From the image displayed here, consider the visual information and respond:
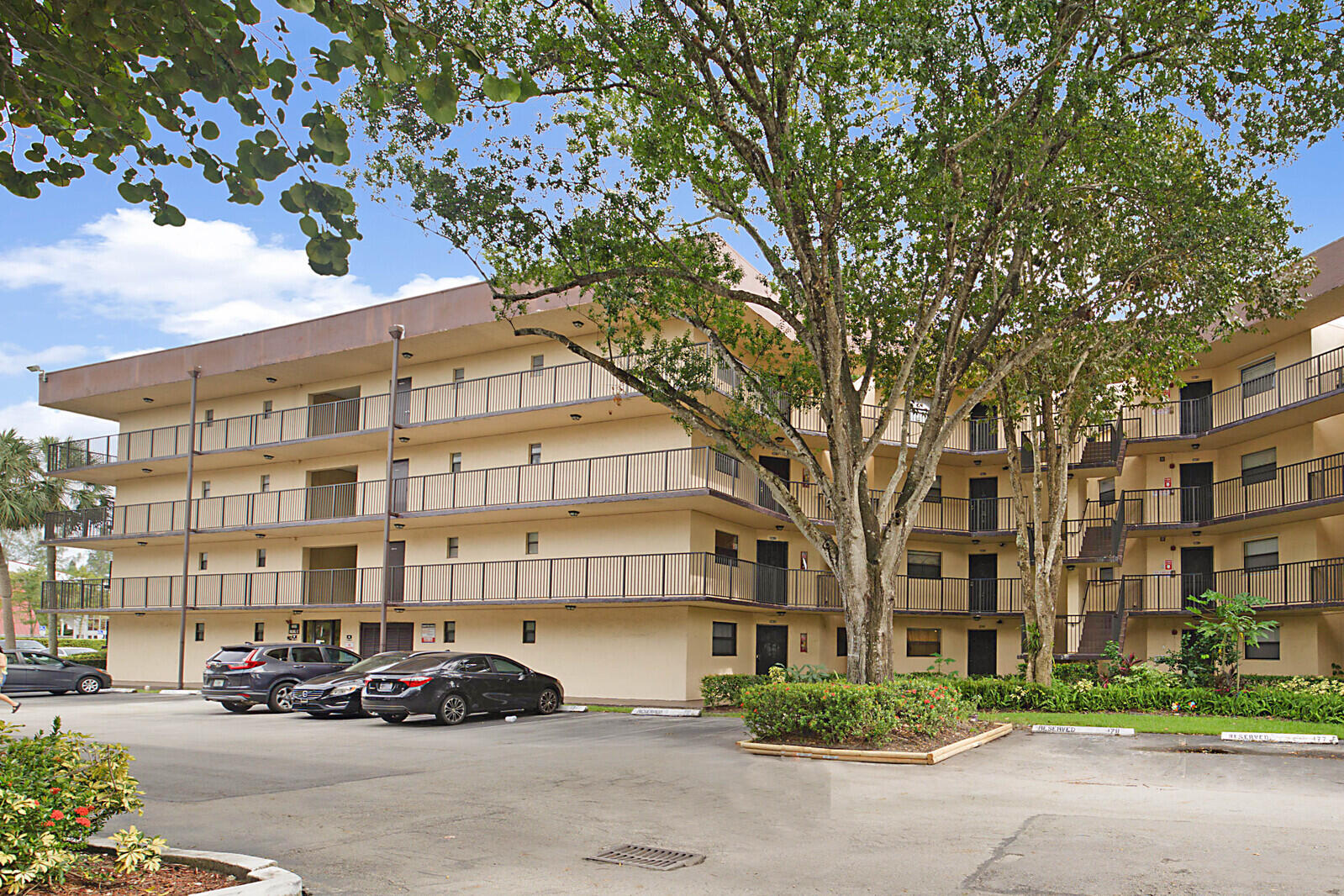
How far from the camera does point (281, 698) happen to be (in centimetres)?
2373

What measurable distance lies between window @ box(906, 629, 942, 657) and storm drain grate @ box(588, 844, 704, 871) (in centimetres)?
Answer: 2703

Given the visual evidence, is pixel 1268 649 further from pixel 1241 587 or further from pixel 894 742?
pixel 894 742

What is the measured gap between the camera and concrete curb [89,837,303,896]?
20.4 feet

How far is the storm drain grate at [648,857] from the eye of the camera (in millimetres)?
7566

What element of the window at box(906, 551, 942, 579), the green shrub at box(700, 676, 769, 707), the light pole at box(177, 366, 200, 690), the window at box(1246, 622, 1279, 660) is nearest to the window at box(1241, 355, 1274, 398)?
the window at box(1246, 622, 1279, 660)

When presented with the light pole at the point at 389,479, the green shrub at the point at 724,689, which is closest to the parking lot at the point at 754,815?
the green shrub at the point at 724,689

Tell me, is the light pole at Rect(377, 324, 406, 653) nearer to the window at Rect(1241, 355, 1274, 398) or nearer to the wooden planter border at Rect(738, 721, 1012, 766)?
the wooden planter border at Rect(738, 721, 1012, 766)

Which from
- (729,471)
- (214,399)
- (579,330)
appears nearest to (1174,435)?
(729,471)

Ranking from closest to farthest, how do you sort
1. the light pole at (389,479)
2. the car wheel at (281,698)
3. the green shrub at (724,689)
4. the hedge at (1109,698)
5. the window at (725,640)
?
1. the hedge at (1109,698)
2. the green shrub at (724,689)
3. the car wheel at (281,698)
4. the light pole at (389,479)
5. the window at (725,640)

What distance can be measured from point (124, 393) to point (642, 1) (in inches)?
1166

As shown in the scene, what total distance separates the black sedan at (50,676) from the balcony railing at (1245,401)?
3133cm

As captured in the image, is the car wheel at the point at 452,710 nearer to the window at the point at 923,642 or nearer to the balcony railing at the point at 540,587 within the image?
the balcony railing at the point at 540,587

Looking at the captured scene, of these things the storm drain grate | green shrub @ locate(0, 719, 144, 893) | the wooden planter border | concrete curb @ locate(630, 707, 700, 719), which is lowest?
concrete curb @ locate(630, 707, 700, 719)

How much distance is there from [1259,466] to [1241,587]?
3.55 metres
